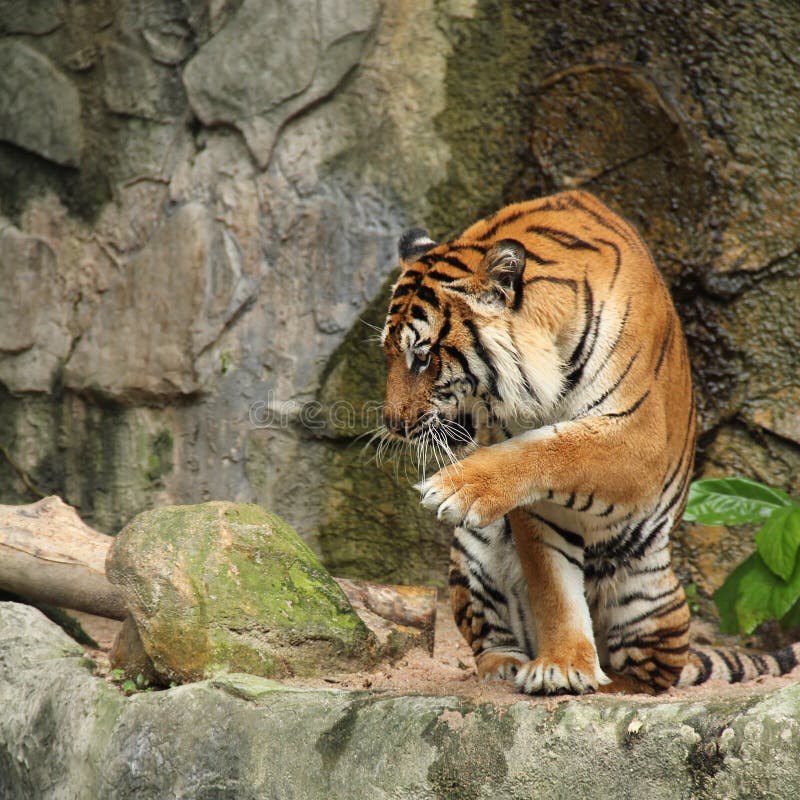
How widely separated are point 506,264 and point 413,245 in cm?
59

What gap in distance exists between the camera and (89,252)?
17.7 feet

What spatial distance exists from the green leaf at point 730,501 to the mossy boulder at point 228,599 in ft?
5.29

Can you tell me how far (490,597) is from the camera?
362cm

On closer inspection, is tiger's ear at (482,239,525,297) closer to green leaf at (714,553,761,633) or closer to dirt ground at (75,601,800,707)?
dirt ground at (75,601,800,707)

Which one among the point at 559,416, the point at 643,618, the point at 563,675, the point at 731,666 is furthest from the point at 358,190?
the point at 563,675

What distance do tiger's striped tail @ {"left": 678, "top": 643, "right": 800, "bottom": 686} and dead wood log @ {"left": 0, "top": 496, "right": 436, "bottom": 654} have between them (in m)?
0.97

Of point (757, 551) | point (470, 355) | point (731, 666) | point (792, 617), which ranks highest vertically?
point (470, 355)

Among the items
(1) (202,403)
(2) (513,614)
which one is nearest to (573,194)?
(2) (513,614)

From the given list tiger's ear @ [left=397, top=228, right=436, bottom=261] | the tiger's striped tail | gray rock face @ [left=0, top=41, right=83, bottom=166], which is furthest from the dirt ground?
gray rock face @ [left=0, top=41, right=83, bottom=166]

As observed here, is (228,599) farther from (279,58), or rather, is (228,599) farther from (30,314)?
(279,58)

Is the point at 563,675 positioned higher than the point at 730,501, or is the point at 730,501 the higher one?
the point at 563,675

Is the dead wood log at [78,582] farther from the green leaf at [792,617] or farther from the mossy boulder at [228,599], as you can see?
the green leaf at [792,617]

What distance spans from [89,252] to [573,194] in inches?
111

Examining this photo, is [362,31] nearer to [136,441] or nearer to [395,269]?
[395,269]
